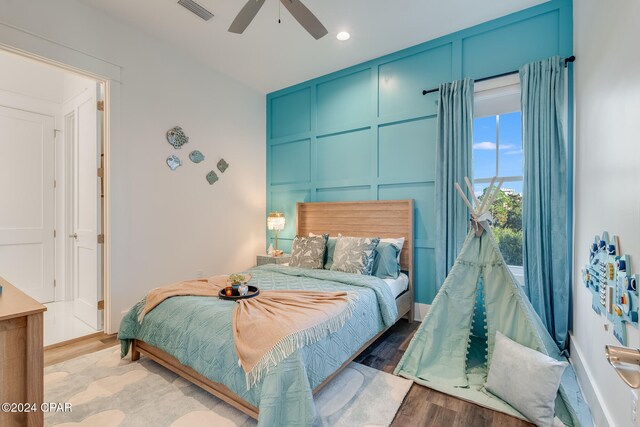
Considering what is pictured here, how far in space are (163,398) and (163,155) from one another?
260cm

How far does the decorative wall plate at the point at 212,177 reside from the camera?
4113mm

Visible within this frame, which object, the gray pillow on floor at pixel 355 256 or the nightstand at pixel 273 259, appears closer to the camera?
the gray pillow on floor at pixel 355 256

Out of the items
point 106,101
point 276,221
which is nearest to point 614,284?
point 276,221

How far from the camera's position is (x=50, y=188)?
14.0 ft

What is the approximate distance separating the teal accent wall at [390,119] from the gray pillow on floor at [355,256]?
2.28 ft

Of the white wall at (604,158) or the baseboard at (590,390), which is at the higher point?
the white wall at (604,158)

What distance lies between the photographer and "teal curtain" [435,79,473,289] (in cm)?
314

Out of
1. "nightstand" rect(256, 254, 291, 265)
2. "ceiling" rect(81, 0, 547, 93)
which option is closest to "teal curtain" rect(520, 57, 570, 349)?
"ceiling" rect(81, 0, 547, 93)

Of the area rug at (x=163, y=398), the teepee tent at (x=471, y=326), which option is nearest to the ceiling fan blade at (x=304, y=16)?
the teepee tent at (x=471, y=326)

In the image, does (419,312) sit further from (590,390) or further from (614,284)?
(614,284)

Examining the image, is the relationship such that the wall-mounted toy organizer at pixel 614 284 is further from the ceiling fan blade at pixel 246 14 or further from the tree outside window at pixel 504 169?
the ceiling fan blade at pixel 246 14

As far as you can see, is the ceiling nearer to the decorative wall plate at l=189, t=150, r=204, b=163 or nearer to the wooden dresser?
the decorative wall plate at l=189, t=150, r=204, b=163

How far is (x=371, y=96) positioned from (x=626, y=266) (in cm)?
316

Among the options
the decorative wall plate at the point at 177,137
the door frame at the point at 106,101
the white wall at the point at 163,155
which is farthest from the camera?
the decorative wall plate at the point at 177,137
